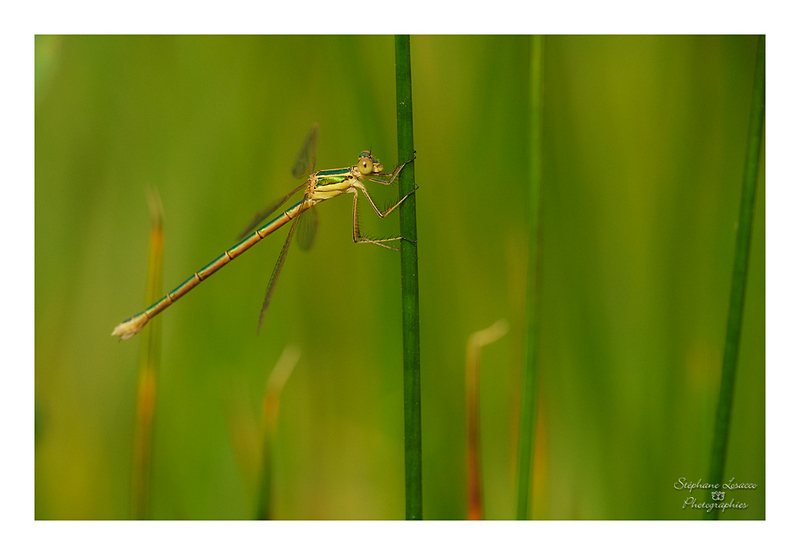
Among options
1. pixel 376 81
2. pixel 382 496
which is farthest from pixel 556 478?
pixel 376 81

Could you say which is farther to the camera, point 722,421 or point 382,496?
point 382,496

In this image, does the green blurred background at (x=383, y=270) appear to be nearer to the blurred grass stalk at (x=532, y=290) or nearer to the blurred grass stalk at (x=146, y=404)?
the blurred grass stalk at (x=146, y=404)

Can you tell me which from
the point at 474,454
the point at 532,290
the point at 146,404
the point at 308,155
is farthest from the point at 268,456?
the point at 308,155

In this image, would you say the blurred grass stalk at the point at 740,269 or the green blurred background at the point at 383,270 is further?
the green blurred background at the point at 383,270

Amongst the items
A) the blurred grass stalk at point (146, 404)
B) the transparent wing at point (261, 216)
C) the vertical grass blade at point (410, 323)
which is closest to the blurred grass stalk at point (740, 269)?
the vertical grass blade at point (410, 323)

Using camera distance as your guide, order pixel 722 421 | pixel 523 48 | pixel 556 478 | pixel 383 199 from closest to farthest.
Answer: pixel 722 421
pixel 383 199
pixel 556 478
pixel 523 48

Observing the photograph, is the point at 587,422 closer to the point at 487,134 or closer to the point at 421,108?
the point at 487,134

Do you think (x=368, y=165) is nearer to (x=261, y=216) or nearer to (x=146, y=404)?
(x=261, y=216)
